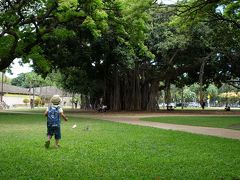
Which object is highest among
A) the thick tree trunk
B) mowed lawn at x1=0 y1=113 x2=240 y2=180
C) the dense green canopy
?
the dense green canopy

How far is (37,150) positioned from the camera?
9.70 metres

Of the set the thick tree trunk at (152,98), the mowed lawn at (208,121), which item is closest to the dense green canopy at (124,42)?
the thick tree trunk at (152,98)

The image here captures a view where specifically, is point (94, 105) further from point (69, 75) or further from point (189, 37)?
point (189, 37)

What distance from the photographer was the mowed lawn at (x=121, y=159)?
6926 mm

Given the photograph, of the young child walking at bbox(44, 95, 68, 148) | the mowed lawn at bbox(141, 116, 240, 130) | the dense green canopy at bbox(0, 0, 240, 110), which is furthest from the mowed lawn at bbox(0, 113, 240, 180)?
the mowed lawn at bbox(141, 116, 240, 130)

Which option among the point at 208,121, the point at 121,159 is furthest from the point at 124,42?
the point at 121,159

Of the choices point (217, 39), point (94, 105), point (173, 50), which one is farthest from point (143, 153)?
point (94, 105)

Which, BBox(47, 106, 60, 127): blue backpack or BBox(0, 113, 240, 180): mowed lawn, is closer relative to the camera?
BBox(0, 113, 240, 180): mowed lawn

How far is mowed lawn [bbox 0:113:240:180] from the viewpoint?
693cm

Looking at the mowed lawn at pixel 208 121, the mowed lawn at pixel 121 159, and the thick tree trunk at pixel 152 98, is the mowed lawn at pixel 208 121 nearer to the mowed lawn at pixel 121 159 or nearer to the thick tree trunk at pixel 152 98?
the mowed lawn at pixel 121 159

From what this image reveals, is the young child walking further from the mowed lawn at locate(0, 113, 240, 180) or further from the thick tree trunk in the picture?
the thick tree trunk

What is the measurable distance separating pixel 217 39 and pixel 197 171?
25.7 metres

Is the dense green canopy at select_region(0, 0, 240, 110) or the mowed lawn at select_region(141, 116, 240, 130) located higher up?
the dense green canopy at select_region(0, 0, 240, 110)

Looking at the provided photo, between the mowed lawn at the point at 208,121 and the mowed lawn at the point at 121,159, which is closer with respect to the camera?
the mowed lawn at the point at 121,159
